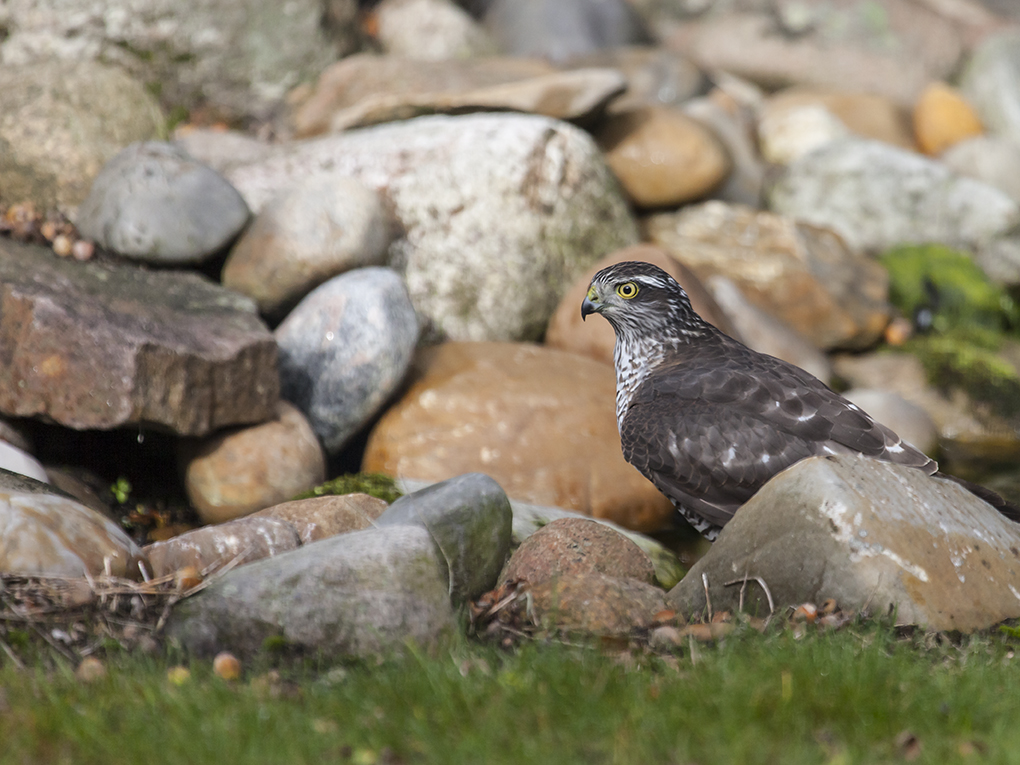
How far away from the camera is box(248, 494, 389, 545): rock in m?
4.87

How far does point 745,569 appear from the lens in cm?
402

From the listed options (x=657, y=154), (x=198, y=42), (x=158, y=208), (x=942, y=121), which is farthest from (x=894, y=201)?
(x=158, y=208)

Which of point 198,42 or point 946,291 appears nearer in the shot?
point 198,42

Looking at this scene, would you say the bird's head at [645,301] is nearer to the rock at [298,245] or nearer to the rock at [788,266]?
the rock at [298,245]

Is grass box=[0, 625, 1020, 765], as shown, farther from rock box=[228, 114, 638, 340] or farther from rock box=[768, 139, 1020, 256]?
rock box=[768, 139, 1020, 256]

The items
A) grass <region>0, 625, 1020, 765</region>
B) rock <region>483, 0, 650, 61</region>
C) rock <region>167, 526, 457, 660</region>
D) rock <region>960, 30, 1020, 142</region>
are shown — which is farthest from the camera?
rock <region>960, 30, 1020, 142</region>

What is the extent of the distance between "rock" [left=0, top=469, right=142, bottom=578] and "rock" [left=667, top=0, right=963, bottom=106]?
1401cm

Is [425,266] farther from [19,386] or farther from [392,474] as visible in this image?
[19,386]

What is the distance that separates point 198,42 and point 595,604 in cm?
940

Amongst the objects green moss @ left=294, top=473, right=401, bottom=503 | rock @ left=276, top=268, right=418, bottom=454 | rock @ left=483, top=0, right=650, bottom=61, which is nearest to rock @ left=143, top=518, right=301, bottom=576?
green moss @ left=294, top=473, right=401, bottom=503

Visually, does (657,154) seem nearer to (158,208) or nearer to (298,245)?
(298,245)

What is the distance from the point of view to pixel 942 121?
47.0 ft

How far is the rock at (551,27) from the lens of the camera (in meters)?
14.1

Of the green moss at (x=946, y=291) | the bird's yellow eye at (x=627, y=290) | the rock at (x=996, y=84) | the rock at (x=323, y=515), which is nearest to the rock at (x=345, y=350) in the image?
the rock at (x=323, y=515)
